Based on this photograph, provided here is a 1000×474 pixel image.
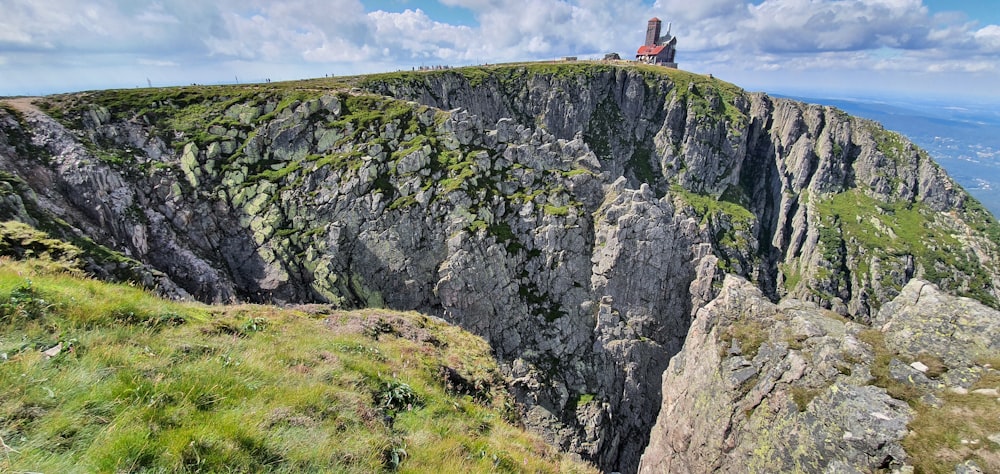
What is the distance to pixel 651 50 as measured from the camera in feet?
636

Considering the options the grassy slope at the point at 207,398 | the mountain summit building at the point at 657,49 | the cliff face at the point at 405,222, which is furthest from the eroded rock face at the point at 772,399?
the mountain summit building at the point at 657,49

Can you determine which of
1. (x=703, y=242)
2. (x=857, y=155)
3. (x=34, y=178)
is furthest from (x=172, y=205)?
(x=857, y=155)

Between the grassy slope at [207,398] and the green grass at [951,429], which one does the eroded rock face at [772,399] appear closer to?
the green grass at [951,429]

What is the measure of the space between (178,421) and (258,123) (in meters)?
66.4

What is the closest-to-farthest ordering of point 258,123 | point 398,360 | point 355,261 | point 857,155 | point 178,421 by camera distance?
point 178,421
point 398,360
point 355,261
point 258,123
point 857,155

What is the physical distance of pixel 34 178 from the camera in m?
42.6

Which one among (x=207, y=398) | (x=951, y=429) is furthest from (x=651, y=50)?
(x=207, y=398)

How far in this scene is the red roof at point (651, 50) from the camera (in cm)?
19262

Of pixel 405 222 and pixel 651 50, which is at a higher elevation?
pixel 651 50

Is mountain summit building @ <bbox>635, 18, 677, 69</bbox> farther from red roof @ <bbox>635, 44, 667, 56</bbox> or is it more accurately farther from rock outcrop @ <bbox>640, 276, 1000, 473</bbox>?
rock outcrop @ <bbox>640, 276, 1000, 473</bbox>

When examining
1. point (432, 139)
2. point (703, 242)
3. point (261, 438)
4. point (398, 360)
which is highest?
point (432, 139)

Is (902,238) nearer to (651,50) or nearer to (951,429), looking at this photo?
(651,50)

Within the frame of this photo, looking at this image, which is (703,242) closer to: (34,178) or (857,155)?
(34,178)

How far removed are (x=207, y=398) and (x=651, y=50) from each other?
720 ft
